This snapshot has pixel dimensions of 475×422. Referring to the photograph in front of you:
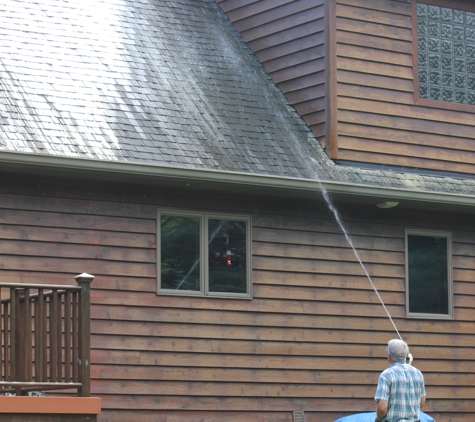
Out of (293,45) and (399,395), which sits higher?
(293,45)

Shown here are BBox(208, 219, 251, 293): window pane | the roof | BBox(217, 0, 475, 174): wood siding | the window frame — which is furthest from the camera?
the window frame

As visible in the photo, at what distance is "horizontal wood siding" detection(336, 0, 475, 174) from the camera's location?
13867mm

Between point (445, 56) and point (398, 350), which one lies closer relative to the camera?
point (398, 350)

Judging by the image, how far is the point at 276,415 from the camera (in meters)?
A: 12.5

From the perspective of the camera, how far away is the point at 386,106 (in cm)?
1415

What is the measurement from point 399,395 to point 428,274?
5.46 meters

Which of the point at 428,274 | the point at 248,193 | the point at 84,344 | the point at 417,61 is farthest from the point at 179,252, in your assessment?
the point at 417,61

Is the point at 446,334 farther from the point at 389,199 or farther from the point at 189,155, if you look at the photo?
the point at 189,155

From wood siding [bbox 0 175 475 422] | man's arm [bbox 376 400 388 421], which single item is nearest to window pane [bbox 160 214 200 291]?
wood siding [bbox 0 175 475 422]

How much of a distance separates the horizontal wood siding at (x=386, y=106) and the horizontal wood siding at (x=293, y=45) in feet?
1.03

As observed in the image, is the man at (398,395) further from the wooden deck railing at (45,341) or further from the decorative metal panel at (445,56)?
the decorative metal panel at (445,56)

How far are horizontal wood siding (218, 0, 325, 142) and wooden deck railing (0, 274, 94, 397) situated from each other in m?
5.52

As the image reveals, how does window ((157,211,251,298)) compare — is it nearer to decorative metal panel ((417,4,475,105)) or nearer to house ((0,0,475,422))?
house ((0,0,475,422))

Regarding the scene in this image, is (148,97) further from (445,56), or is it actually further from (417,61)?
(445,56)
